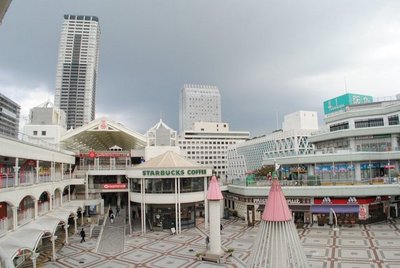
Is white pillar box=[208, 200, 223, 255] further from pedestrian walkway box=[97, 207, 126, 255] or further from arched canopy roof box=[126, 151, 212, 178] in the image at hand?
arched canopy roof box=[126, 151, 212, 178]

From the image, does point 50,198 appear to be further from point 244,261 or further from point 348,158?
point 348,158

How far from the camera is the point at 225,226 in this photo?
3594 cm

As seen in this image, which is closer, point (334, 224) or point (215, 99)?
point (334, 224)

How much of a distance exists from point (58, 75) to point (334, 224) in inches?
6499

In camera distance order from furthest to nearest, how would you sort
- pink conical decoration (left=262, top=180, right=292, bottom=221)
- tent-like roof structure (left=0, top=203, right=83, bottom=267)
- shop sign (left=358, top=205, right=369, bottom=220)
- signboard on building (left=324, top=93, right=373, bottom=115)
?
signboard on building (left=324, top=93, right=373, bottom=115) < shop sign (left=358, top=205, right=369, bottom=220) < tent-like roof structure (left=0, top=203, right=83, bottom=267) < pink conical decoration (left=262, top=180, right=292, bottom=221)

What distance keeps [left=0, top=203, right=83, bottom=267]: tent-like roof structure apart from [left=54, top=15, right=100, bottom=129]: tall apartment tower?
479 feet

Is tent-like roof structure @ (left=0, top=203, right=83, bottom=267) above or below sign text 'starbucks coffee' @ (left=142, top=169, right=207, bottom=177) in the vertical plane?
below

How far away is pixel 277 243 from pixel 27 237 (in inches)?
678

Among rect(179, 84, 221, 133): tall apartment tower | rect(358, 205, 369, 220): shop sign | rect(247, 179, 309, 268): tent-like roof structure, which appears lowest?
rect(358, 205, 369, 220): shop sign

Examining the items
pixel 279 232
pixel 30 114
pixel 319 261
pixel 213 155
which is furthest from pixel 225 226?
pixel 213 155

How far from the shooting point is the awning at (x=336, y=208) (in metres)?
32.2

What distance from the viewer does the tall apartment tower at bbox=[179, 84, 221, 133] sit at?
630 feet

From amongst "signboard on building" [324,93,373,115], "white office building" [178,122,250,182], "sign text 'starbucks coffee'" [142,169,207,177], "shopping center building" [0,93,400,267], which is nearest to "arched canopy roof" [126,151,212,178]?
"sign text 'starbucks coffee'" [142,169,207,177]

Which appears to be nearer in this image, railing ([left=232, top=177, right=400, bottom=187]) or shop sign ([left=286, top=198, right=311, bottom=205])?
railing ([left=232, top=177, right=400, bottom=187])
